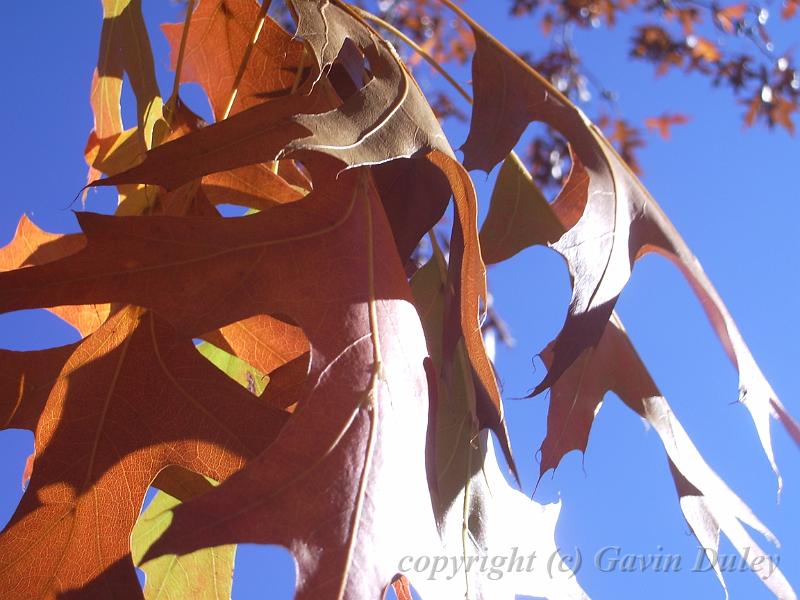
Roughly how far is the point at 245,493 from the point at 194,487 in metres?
0.19

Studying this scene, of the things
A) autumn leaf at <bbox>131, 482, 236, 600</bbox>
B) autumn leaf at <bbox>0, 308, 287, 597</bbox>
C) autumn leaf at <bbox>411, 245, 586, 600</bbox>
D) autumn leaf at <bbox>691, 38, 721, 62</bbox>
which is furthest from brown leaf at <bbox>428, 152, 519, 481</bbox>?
autumn leaf at <bbox>691, 38, 721, 62</bbox>

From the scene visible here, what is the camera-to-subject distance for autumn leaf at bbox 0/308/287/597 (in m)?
0.54

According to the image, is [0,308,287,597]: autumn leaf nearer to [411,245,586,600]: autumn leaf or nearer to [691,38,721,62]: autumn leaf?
[411,245,586,600]: autumn leaf

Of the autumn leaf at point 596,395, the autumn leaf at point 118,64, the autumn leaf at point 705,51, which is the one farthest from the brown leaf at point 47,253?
Answer: the autumn leaf at point 705,51

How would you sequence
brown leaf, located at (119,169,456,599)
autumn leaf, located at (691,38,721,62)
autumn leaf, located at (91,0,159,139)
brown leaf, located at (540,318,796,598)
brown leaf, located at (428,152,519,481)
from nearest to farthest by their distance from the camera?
brown leaf, located at (119,169,456,599), brown leaf, located at (428,152,519,481), brown leaf, located at (540,318,796,598), autumn leaf, located at (91,0,159,139), autumn leaf, located at (691,38,721,62)

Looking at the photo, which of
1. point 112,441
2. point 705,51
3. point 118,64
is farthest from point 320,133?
point 705,51

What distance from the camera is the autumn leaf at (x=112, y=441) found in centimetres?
54

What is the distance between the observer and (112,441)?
579mm

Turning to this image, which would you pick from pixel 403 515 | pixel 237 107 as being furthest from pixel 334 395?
pixel 237 107

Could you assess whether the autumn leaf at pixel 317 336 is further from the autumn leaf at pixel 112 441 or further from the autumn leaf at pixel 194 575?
the autumn leaf at pixel 194 575

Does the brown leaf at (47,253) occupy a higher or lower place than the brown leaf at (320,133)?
lower

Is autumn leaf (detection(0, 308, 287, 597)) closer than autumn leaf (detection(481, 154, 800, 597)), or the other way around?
autumn leaf (detection(0, 308, 287, 597))

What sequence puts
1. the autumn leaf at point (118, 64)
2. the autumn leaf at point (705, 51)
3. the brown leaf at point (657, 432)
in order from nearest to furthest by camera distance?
the brown leaf at point (657, 432) < the autumn leaf at point (118, 64) < the autumn leaf at point (705, 51)

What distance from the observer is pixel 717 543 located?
2.48ft
